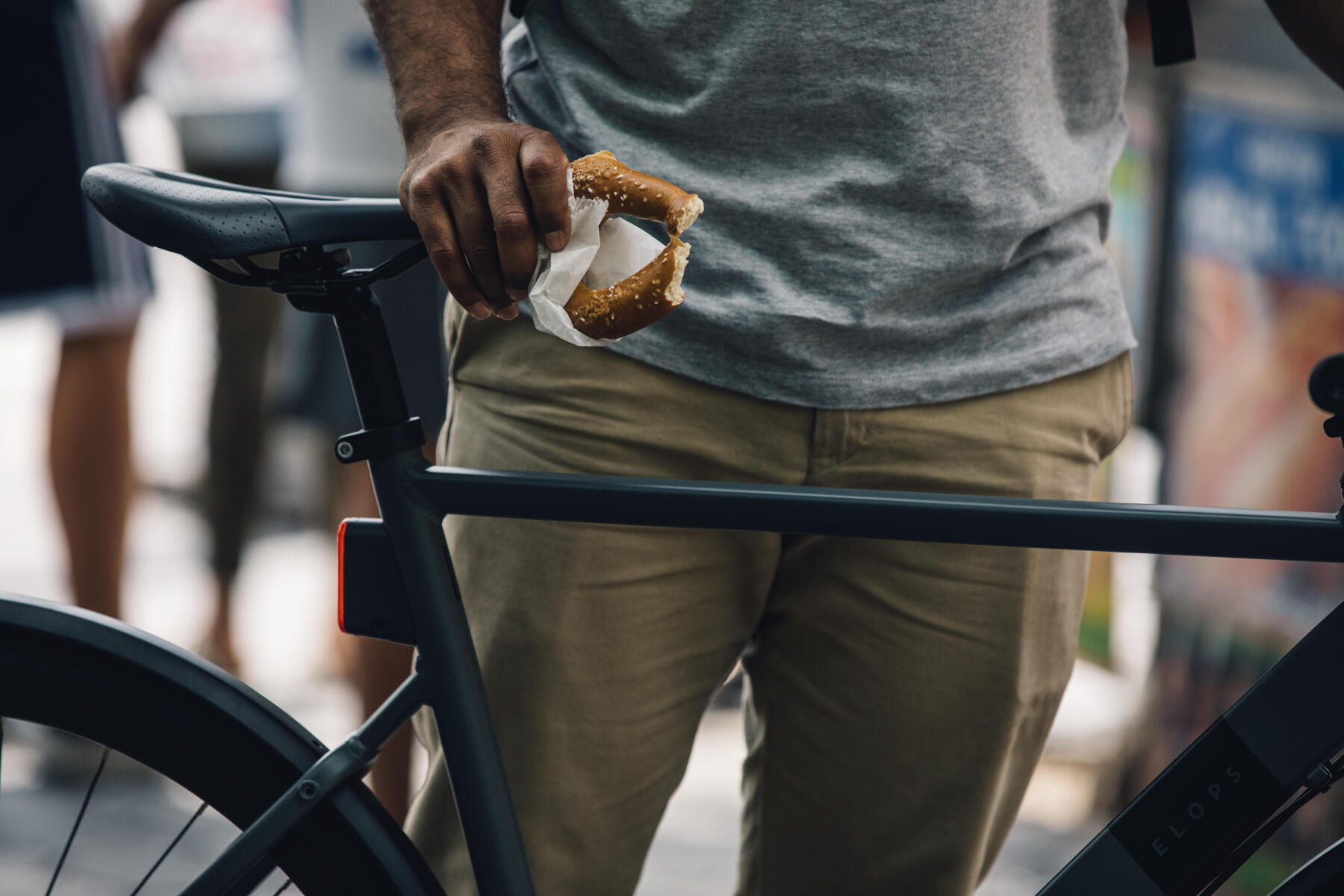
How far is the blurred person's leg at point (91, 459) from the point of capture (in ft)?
7.49

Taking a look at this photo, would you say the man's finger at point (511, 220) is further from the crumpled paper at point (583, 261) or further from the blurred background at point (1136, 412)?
the blurred background at point (1136, 412)

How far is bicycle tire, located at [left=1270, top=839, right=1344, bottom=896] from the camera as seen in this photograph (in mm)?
865

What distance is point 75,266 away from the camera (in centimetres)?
219

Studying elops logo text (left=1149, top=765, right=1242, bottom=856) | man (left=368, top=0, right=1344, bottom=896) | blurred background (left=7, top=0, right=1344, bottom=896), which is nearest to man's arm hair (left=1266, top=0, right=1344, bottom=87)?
man (left=368, top=0, right=1344, bottom=896)

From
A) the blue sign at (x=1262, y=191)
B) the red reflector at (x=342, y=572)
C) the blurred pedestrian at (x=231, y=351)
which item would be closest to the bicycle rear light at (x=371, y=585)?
the red reflector at (x=342, y=572)

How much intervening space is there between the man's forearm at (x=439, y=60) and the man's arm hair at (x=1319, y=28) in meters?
0.63

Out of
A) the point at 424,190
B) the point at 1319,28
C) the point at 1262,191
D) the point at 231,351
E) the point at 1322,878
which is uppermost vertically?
the point at 231,351

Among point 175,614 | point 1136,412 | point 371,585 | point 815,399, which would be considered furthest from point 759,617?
point 175,614

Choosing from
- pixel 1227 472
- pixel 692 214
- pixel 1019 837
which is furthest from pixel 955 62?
pixel 1019 837

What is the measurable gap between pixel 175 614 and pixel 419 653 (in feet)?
7.39

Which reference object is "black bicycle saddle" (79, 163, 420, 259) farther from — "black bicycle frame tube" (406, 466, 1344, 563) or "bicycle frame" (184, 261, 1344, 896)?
"black bicycle frame tube" (406, 466, 1344, 563)

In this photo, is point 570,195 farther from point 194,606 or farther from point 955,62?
point 194,606

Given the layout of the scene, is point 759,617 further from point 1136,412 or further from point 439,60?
point 1136,412

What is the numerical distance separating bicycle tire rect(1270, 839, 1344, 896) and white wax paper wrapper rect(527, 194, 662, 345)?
0.60 metres
